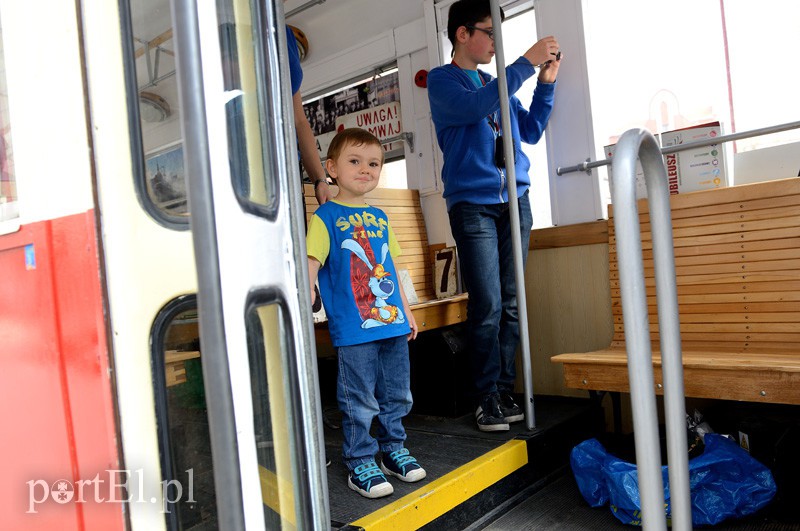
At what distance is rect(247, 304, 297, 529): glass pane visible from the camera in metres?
0.92

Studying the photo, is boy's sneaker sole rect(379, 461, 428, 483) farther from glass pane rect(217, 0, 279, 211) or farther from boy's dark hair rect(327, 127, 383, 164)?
glass pane rect(217, 0, 279, 211)

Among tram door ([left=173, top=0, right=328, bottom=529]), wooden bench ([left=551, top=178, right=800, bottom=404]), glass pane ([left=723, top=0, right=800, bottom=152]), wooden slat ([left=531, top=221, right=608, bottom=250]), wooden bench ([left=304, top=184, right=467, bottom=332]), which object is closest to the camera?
tram door ([left=173, top=0, right=328, bottom=529])

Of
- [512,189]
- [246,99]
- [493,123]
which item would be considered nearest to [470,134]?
[493,123]

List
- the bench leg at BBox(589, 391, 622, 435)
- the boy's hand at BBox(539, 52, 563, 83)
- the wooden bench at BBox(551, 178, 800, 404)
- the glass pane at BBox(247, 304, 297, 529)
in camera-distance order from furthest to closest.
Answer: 1. the bench leg at BBox(589, 391, 622, 435)
2. the boy's hand at BBox(539, 52, 563, 83)
3. the wooden bench at BBox(551, 178, 800, 404)
4. the glass pane at BBox(247, 304, 297, 529)

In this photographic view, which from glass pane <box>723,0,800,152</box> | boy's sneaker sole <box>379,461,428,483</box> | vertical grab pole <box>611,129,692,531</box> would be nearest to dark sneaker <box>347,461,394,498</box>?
boy's sneaker sole <box>379,461,428,483</box>

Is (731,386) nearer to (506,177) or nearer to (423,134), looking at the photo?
(506,177)

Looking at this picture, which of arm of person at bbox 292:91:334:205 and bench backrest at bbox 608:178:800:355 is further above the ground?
arm of person at bbox 292:91:334:205

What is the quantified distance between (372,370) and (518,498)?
2.83 feet

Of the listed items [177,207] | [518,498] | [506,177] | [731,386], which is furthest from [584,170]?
[177,207]

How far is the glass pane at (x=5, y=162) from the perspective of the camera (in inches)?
41.7

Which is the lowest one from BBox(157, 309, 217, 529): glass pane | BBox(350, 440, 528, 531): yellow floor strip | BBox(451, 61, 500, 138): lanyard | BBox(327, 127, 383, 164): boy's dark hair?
BBox(350, 440, 528, 531): yellow floor strip

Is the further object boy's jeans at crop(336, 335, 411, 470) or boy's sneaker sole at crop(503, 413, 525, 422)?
boy's sneaker sole at crop(503, 413, 525, 422)

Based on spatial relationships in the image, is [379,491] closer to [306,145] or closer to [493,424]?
[493,424]

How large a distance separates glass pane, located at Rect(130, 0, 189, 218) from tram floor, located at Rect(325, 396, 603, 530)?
49.5 inches
